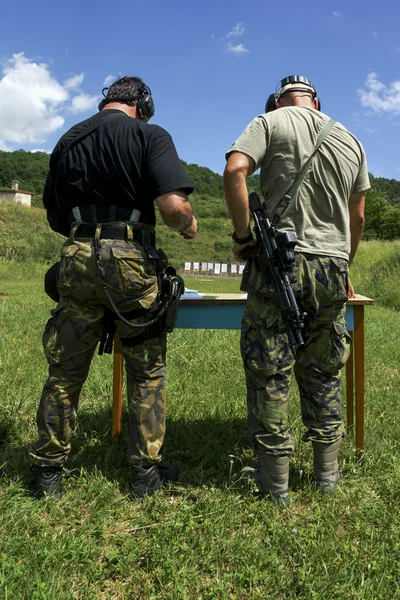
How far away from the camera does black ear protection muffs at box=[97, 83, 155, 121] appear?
2.30 metres

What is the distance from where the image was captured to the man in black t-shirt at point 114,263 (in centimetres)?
208

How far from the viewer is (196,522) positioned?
2.07m

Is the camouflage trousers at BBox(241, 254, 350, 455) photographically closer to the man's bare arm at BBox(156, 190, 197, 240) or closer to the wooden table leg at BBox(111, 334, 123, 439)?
the man's bare arm at BBox(156, 190, 197, 240)

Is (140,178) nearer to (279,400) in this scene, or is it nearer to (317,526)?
(279,400)

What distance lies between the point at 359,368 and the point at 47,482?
182 centimetres

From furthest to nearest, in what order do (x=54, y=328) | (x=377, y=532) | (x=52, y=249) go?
1. (x=52, y=249)
2. (x=54, y=328)
3. (x=377, y=532)

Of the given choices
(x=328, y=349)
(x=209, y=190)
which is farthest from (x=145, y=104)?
(x=209, y=190)

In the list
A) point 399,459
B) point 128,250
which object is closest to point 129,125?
point 128,250

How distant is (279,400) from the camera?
219 cm

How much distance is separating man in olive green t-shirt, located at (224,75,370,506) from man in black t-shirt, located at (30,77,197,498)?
37cm

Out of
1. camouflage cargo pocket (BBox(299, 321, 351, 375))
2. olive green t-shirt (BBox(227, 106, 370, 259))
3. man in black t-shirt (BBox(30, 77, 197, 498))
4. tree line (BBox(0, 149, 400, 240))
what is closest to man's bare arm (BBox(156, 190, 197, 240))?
man in black t-shirt (BBox(30, 77, 197, 498))

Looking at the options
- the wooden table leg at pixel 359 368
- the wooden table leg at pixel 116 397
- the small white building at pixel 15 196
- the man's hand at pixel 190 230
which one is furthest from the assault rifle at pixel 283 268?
the small white building at pixel 15 196

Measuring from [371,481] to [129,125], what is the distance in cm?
221

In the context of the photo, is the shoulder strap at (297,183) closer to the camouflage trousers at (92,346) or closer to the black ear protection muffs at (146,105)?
the camouflage trousers at (92,346)
